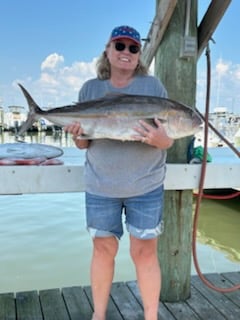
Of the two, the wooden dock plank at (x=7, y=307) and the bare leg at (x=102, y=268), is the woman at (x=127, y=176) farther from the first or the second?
the wooden dock plank at (x=7, y=307)

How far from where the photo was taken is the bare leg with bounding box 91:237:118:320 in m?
1.65

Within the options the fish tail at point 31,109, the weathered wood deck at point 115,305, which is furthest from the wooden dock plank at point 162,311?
the fish tail at point 31,109

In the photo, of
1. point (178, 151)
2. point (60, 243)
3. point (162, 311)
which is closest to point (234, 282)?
point (162, 311)

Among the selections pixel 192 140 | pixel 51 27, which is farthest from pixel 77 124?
pixel 51 27

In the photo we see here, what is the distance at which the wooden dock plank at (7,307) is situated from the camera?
201cm

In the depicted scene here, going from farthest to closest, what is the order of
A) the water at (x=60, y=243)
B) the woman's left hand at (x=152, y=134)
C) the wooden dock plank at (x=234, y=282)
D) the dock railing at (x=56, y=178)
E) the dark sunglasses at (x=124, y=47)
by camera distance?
1. the water at (x=60, y=243)
2. the wooden dock plank at (x=234, y=282)
3. the dock railing at (x=56, y=178)
4. the dark sunglasses at (x=124, y=47)
5. the woman's left hand at (x=152, y=134)

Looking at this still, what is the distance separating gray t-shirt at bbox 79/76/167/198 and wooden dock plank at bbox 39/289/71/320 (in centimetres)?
81

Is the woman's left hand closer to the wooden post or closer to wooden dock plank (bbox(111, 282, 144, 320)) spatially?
the wooden post

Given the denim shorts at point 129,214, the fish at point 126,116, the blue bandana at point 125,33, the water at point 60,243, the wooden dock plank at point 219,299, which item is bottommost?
the water at point 60,243

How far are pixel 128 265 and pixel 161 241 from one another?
82.2 inches

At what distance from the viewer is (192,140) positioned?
7.05 ft

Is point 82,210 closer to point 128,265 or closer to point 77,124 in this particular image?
point 128,265

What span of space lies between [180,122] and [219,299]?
1217mm

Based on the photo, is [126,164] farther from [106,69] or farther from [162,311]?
[162,311]
